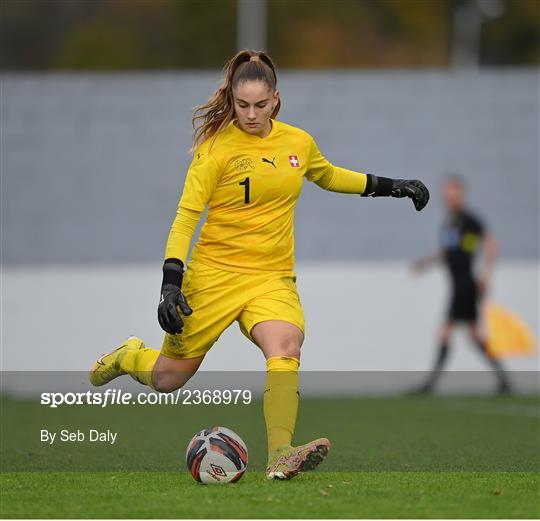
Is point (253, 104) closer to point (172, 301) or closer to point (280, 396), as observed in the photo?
point (172, 301)

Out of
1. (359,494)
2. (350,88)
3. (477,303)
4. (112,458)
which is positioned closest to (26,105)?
(350,88)

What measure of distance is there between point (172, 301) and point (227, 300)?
46 cm

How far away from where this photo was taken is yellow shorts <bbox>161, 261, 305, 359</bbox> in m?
7.06

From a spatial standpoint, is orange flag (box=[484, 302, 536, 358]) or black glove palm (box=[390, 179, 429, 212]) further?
orange flag (box=[484, 302, 536, 358])

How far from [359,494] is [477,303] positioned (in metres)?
9.24

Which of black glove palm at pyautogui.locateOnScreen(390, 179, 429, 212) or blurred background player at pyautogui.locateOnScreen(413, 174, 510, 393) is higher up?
black glove palm at pyautogui.locateOnScreen(390, 179, 429, 212)

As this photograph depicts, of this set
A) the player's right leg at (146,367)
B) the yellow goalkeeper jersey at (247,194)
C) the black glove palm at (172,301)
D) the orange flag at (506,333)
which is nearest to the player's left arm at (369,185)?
the yellow goalkeeper jersey at (247,194)

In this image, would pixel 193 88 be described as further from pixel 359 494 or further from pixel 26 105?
pixel 359 494

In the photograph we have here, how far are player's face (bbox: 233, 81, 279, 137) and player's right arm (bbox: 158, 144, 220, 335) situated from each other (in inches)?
10.4

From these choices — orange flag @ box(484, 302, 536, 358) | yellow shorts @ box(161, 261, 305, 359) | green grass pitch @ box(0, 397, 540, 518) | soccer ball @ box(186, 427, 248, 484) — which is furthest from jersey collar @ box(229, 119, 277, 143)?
orange flag @ box(484, 302, 536, 358)

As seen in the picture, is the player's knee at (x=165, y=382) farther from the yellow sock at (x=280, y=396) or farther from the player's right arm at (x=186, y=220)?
the yellow sock at (x=280, y=396)

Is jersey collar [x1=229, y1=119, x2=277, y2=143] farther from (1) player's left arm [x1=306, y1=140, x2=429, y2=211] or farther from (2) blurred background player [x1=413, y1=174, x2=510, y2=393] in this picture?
(2) blurred background player [x1=413, y1=174, x2=510, y2=393]

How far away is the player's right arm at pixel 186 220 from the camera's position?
6820 mm

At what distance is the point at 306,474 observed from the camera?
7.28m
